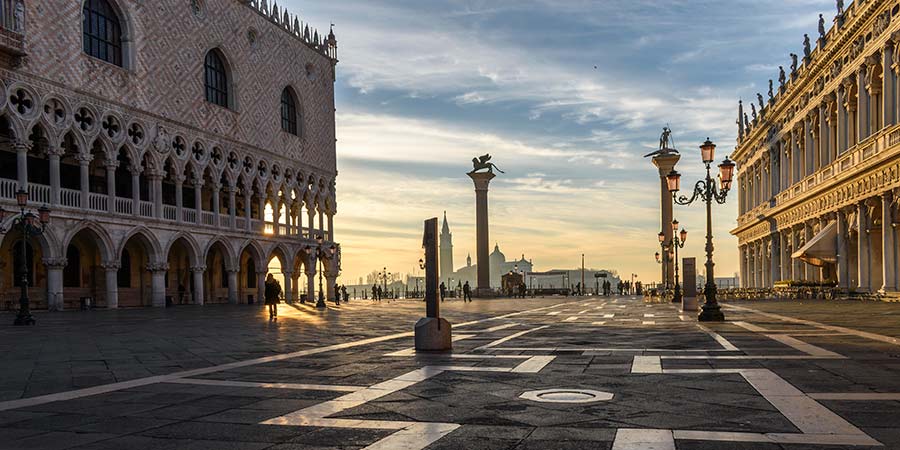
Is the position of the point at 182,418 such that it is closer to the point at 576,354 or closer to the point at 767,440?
the point at 767,440

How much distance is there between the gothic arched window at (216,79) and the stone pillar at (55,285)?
16.4 meters

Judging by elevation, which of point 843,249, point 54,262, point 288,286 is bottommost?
point 288,286

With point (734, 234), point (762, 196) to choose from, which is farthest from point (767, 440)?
point (734, 234)

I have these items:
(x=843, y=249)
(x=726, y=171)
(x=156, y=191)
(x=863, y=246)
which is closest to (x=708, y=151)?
(x=726, y=171)

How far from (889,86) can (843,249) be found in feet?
31.5

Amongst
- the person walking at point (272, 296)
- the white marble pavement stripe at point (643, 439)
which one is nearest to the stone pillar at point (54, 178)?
the person walking at point (272, 296)

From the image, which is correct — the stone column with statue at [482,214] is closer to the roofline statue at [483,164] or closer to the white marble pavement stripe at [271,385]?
the roofline statue at [483,164]

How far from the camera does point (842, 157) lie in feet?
120

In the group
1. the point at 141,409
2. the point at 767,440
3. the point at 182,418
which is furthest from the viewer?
the point at 141,409

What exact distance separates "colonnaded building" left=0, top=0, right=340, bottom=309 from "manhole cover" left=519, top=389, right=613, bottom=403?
99.4 ft

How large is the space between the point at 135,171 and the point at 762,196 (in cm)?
4795

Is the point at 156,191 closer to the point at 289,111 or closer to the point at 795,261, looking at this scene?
the point at 289,111

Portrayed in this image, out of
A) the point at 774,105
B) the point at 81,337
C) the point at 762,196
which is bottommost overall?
the point at 81,337

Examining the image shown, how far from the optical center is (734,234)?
75.3m
